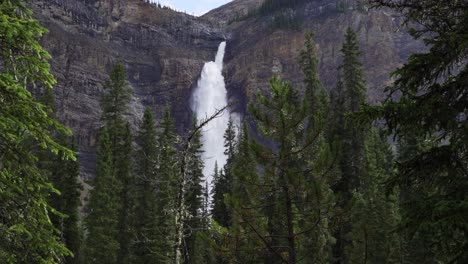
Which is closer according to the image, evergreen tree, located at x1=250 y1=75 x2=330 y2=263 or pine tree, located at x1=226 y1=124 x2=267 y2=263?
pine tree, located at x1=226 y1=124 x2=267 y2=263

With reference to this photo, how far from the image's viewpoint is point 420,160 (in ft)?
21.2

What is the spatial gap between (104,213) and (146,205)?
138 inches

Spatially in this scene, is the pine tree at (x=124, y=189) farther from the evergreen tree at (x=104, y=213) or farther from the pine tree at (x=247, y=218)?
the pine tree at (x=247, y=218)

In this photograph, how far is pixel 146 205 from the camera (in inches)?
1344

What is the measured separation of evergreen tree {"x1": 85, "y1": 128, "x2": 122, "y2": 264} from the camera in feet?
100

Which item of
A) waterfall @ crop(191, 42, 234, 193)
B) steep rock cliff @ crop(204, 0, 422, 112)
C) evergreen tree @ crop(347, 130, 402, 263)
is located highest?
steep rock cliff @ crop(204, 0, 422, 112)

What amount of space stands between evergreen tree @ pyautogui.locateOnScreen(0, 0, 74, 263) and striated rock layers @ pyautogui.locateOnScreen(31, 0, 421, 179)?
322 feet

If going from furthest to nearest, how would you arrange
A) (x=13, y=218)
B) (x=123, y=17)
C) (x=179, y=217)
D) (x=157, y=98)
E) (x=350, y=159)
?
(x=123, y=17) → (x=157, y=98) → (x=350, y=159) → (x=179, y=217) → (x=13, y=218)

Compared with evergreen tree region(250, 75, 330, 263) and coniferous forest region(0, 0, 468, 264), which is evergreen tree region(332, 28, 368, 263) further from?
evergreen tree region(250, 75, 330, 263)

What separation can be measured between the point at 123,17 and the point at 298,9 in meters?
54.5

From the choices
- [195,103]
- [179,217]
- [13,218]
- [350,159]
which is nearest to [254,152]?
[179,217]

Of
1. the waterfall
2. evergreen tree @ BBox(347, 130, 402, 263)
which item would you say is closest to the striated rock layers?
the waterfall

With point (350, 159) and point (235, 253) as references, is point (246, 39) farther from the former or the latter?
point (235, 253)

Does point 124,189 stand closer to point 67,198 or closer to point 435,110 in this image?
→ point 67,198
